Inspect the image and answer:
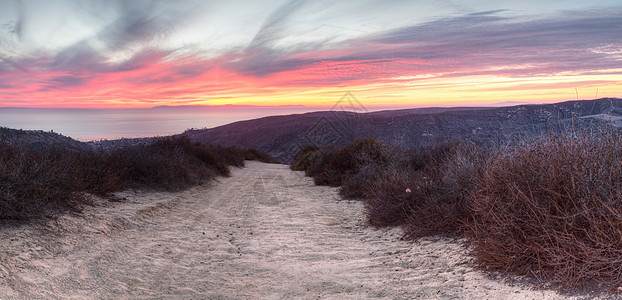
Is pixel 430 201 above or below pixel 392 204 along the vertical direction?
above

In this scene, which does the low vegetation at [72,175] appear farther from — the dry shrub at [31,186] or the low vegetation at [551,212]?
the low vegetation at [551,212]

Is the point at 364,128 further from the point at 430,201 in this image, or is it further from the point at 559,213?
the point at 559,213

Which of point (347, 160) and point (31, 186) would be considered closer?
point (31, 186)

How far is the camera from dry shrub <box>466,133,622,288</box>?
2904 mm

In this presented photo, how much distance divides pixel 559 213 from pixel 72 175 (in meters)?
7.21

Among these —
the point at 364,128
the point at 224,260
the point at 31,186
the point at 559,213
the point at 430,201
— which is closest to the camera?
the point at 559,213

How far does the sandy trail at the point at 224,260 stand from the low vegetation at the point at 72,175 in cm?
32

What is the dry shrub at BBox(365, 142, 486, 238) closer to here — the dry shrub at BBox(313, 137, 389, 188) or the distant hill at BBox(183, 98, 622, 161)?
the distant hill at BBox(183, 98, 622, 161)

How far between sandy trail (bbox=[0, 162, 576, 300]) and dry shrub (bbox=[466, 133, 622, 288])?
11.4 inches

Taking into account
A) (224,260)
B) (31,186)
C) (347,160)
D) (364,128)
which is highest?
(364,128)

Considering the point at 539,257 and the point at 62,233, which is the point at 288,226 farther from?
the point at 539,257

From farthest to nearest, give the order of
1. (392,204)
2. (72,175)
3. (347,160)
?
(347,160)
(72,175)
(392,204)

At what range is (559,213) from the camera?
3387 millimetres

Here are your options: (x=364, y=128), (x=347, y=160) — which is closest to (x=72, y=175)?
(x=347, y=160)
